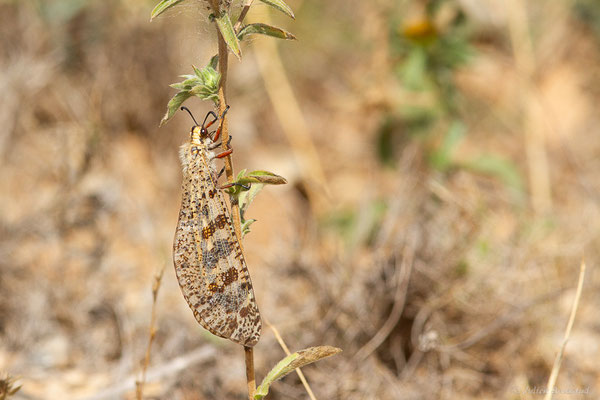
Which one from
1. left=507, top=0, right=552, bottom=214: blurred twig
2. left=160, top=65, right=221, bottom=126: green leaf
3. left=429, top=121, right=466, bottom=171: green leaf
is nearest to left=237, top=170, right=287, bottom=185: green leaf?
left=160, top=65, right=221, bottom=126: green leaf

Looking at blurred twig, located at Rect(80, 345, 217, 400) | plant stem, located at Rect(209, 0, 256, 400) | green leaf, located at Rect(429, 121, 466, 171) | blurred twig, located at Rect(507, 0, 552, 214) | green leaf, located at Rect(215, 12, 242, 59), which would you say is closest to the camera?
green leaf, located at Rect(215, 12, 242, 59)

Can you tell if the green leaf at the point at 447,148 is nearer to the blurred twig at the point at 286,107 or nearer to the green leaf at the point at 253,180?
the blurred twig at the point at 286,107

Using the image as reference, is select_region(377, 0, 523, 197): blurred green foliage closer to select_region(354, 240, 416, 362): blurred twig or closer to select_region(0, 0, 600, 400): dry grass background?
select_region(0, 0, 600, 400): dry grass background

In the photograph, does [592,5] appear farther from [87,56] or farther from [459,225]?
[87,56]

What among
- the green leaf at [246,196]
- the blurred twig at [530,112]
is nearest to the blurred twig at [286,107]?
the blurred twig at [530,112]

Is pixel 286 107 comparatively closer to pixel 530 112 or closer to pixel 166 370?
pixel 530 112

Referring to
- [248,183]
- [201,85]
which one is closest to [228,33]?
[201,85]
